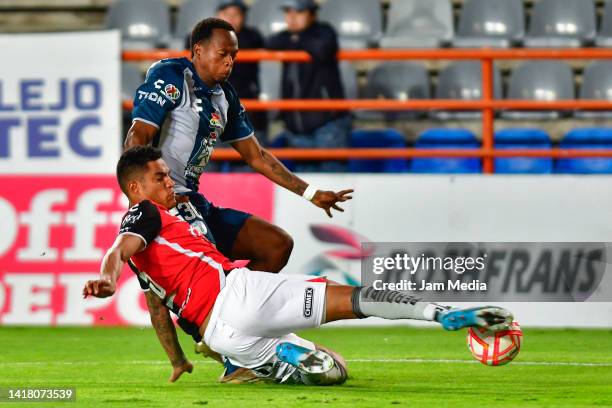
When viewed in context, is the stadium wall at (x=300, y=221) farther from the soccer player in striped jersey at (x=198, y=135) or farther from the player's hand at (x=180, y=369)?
the player's hand at (x=180, y=369)

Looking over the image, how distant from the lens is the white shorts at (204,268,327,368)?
606cm

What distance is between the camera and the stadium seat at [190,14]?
45.0 feet

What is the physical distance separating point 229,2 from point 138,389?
571 cm

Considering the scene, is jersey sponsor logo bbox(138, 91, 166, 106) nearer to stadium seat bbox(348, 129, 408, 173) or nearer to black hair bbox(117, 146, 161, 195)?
black hair bbox(117, 146, 161, 195)

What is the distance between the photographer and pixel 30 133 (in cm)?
1033

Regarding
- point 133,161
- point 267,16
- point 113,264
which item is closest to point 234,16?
point 267,16

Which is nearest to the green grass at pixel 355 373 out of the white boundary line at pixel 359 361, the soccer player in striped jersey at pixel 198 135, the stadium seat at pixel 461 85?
the white boundary line at pixel 359 361

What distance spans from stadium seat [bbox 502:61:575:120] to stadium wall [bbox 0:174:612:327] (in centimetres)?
286

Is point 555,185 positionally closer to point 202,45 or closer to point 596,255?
point 596,255

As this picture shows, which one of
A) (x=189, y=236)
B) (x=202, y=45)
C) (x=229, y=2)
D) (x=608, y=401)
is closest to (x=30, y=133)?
(x=229, y=2)

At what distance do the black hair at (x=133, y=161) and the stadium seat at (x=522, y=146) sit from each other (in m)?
6.21

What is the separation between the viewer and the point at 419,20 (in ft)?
45.6

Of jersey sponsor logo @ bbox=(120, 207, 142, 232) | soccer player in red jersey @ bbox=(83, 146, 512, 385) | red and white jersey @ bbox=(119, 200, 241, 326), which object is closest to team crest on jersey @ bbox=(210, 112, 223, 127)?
soccer player in red jersey @ bbox=(83, 146, 512, 385)

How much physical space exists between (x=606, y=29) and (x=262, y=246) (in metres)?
7.70
